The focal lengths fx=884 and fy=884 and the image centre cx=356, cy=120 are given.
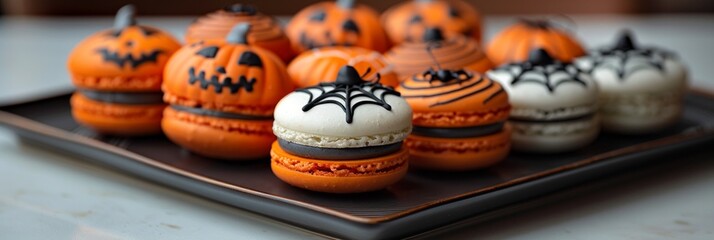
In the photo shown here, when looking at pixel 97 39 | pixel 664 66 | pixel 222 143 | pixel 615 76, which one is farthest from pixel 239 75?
pixel 664 66

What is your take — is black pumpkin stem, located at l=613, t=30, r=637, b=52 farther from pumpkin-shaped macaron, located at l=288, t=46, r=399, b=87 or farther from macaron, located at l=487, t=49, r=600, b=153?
pumpkin-shaped macaron, located at l=288, t=46, r=399, b=87

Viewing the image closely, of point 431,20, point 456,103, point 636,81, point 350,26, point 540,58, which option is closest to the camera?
point 456,103

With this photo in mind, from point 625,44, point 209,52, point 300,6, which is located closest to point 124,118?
point 209,52

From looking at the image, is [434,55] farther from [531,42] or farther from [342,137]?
[342,137]

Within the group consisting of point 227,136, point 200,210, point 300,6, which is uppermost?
point 227,136

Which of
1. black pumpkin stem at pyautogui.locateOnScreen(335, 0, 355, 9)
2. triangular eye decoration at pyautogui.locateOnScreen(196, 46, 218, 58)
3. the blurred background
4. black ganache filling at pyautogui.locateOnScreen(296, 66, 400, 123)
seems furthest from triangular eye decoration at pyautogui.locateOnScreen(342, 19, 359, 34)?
the blurred background

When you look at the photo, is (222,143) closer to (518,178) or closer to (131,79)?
(131,79)

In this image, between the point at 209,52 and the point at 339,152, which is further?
the point at 209,52

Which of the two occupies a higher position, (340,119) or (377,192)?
(340,119)
